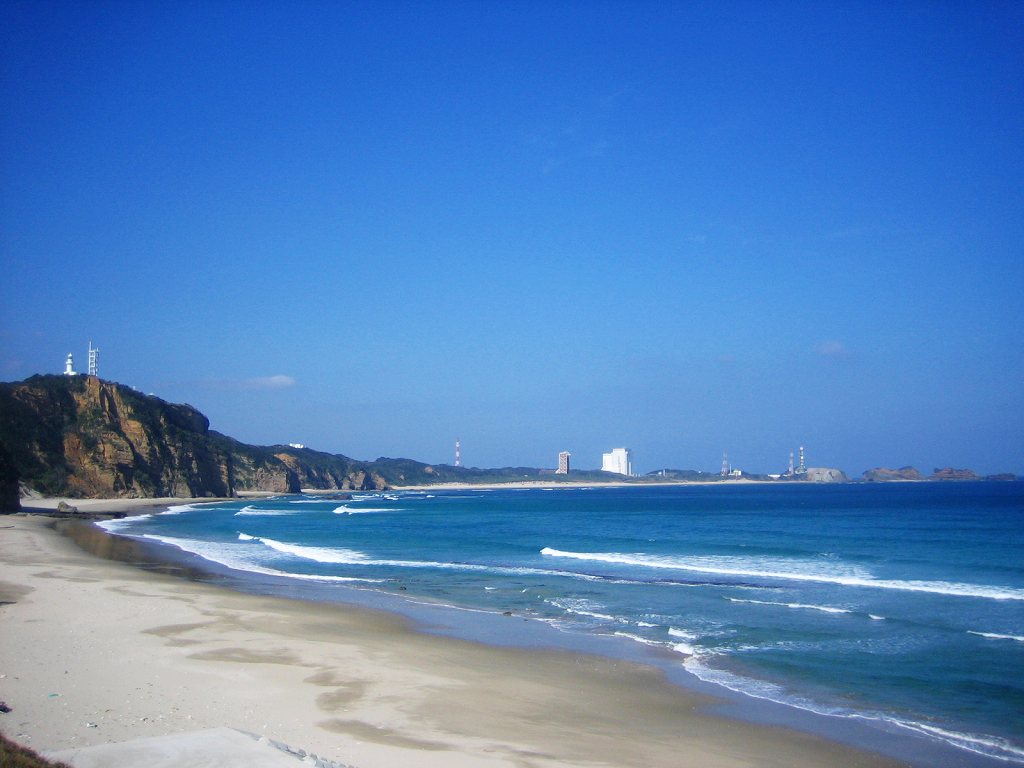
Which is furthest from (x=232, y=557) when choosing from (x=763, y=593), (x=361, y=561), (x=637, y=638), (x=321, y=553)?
(x=637, y=638)

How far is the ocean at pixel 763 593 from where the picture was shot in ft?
42.0

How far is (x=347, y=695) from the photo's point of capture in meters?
11.8

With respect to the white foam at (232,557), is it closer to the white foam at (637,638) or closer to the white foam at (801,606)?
the white foam at (637,638)

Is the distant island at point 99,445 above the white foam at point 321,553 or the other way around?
above

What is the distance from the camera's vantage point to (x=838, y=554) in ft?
109

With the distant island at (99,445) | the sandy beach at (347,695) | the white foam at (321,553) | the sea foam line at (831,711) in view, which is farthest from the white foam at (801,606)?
the distant island at (99,445)

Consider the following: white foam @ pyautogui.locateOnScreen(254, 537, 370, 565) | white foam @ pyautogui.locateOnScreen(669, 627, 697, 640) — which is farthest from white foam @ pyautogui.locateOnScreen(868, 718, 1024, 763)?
white foam @ pyautogui.locateOnScreen(254, 537, 370, 565)

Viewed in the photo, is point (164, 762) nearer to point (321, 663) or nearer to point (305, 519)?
point (321, 663)

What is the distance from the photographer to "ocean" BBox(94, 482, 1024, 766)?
1280 cm

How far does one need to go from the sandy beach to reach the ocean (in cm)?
210

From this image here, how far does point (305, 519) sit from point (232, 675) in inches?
2055

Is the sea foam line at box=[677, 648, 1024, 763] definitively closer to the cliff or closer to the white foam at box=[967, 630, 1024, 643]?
the white foam at box=[967, 630, 1024, 643]

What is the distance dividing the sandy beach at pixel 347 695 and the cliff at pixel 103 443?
1837 inches

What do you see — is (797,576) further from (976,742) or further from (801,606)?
(976,742)
